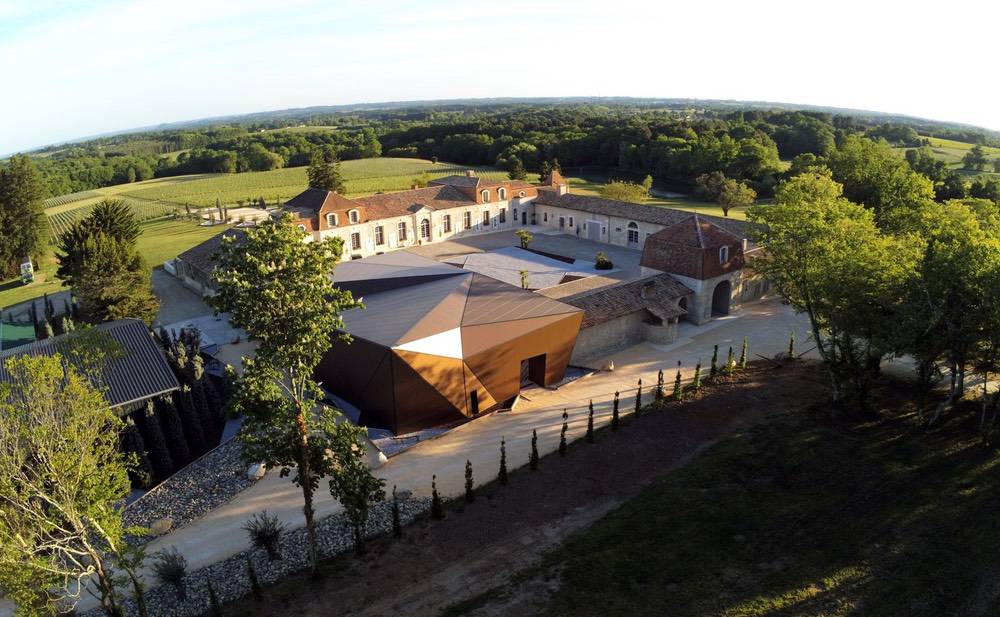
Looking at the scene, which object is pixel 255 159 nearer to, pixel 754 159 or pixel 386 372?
pixel 754 159

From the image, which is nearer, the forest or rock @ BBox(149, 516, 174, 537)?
rock @ BBox(149, 516, 174, 537)

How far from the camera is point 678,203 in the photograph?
87.9 m

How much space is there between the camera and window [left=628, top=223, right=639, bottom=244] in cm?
5828

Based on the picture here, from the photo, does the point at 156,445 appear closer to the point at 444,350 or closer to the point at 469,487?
the point at 444,350

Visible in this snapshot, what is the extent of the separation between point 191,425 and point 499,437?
1296cm

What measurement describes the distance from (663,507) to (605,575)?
4.25 m

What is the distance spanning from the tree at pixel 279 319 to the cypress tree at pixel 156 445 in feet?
33.5

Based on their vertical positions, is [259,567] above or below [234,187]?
below

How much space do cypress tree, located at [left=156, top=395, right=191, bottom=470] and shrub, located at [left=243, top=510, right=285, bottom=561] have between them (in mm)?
6750

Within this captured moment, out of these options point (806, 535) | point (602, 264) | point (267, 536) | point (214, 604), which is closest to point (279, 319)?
point (214, 604)

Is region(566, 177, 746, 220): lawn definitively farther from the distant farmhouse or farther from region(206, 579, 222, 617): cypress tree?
region(206, 579, 222, 617): cypress tree

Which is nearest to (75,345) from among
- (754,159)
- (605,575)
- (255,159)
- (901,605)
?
(605,575)

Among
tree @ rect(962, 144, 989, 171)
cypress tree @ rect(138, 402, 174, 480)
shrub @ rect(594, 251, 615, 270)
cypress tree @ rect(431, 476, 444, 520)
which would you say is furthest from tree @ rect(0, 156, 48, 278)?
tree @ rect(962, 144, 989, 171)

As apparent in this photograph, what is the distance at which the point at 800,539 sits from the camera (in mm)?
18156
